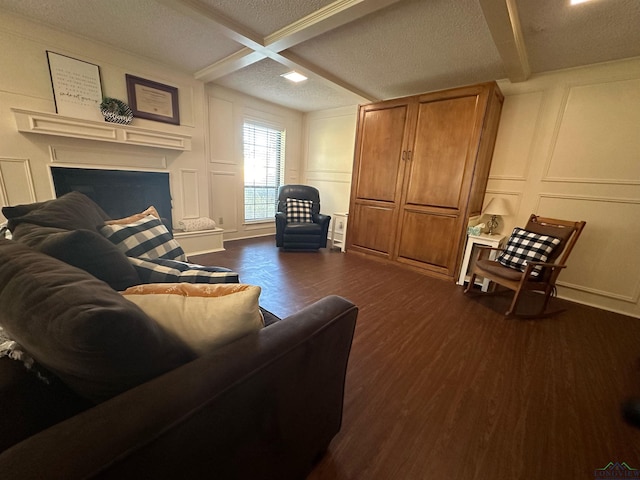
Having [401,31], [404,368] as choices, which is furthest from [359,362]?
[401,31]

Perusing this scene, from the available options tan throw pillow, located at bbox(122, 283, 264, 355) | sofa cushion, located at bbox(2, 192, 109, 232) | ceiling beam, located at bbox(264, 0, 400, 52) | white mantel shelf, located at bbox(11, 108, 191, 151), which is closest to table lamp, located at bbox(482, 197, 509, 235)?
ceiling beam, located at bbox(264, 0, 400, 52)

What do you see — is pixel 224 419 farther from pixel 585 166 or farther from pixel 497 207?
pixel 585 166

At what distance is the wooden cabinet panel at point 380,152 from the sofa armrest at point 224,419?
2962 millimetres

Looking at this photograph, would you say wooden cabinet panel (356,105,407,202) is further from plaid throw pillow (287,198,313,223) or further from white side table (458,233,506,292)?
white side table (458,233,506,292)

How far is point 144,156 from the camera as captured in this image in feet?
10.8

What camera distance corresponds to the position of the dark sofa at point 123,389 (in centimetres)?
43

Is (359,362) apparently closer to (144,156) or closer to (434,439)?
(434,439)

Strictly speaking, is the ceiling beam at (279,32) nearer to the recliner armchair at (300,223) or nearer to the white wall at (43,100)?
the white wall at (43,100)

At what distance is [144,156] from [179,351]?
3.54 metres

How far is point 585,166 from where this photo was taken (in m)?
2.70

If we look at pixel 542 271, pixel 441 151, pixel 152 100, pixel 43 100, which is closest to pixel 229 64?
pixel 152 100

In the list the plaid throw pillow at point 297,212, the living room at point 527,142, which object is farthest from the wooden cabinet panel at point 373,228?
the living room at point 527,142

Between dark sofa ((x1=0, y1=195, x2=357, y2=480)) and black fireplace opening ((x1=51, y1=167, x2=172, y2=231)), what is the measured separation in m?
2.68

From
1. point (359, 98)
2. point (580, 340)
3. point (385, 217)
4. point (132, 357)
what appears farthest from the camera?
point (359, 98)
